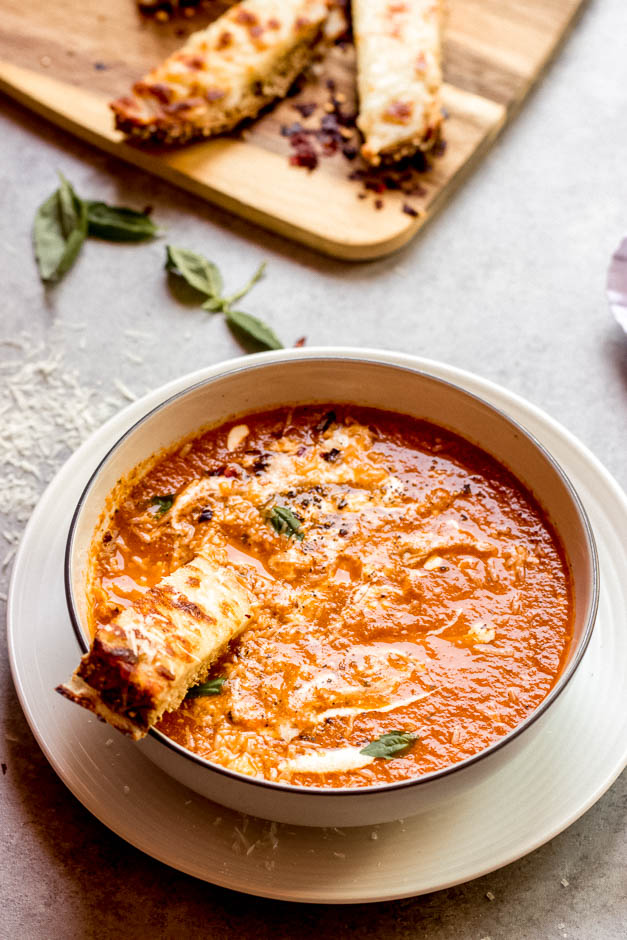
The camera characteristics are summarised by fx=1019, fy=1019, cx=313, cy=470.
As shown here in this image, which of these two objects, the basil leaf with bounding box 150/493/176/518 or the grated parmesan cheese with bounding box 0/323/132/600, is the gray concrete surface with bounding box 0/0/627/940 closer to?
the grated parmesan cheese with bounding box 0/323/132/600

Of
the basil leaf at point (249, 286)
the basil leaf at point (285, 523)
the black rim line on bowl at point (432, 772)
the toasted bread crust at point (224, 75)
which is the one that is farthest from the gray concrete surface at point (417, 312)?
the basil leaf at point (285, 523)

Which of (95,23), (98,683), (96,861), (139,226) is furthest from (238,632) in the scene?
(95,23)

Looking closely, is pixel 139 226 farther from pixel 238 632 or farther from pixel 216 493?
pixel 238 632

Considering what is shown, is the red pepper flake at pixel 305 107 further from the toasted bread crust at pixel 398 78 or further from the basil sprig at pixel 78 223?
Answer: the basil sprig at pixel 78 223

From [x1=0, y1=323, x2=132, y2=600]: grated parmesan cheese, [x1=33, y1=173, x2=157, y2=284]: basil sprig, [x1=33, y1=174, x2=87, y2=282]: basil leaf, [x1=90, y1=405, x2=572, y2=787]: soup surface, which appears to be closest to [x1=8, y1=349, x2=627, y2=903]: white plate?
[x1=90, y1=405, x2=572, y2=787]: soup surface

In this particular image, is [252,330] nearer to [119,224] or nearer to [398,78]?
[119,224]

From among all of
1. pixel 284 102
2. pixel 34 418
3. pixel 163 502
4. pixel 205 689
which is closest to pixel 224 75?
pixel 284 102
